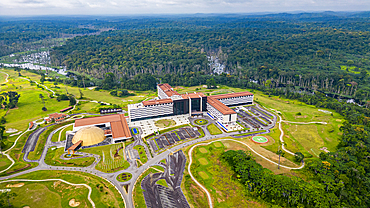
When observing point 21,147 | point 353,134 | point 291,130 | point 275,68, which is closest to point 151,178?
point 21,147

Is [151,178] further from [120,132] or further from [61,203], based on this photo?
[120,132]

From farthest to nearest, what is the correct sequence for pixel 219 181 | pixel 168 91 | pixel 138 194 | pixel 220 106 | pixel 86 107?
1. pixel 168 91
2. pixel 86 107
3. pixel 220 106
4. pixel 219 181
5. pixel 138 194

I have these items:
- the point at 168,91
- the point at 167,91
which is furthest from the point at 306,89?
the point at 167,91

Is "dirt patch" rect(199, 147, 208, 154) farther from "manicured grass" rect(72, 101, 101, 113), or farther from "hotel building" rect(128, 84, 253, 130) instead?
"manicured grass" rect(72, 101, 101, 113)

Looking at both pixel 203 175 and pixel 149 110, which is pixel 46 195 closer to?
pixel 203 175

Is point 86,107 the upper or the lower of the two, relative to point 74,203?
upper

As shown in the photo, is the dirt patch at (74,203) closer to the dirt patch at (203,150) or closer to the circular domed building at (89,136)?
the circular domed building at (89,136)
